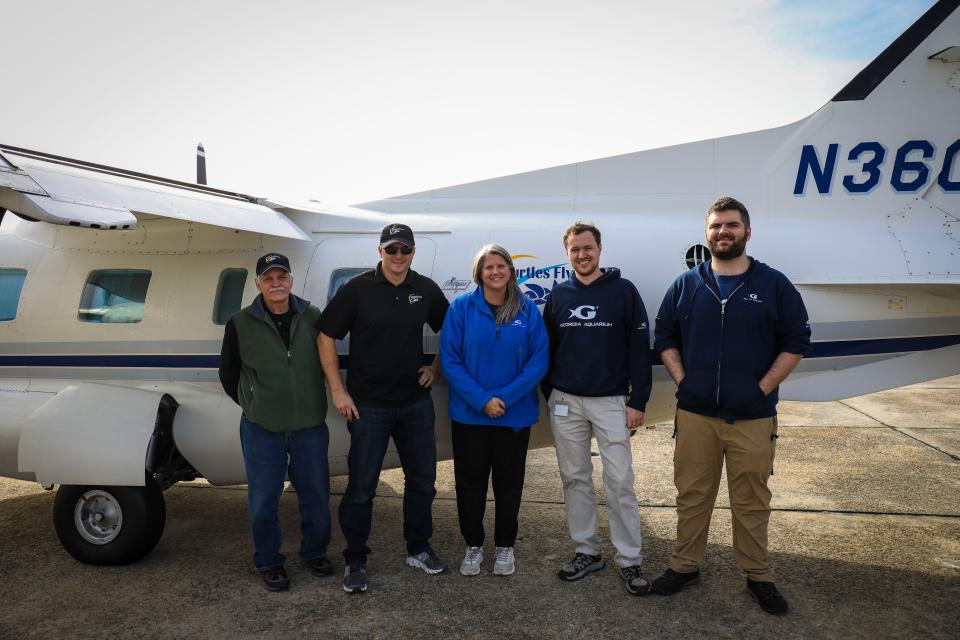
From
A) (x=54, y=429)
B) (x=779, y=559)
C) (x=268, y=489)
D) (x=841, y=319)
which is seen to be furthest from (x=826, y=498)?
(x=54, y=429)

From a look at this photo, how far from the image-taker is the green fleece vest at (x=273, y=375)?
477cm

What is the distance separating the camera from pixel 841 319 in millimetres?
5148

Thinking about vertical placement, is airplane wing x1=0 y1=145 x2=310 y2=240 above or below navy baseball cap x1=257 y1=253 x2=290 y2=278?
above

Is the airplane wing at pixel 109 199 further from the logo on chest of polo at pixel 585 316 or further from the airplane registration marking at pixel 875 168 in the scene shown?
the airplane registration marking at pixel 875 168

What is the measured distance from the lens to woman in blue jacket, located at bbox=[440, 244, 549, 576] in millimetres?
4691

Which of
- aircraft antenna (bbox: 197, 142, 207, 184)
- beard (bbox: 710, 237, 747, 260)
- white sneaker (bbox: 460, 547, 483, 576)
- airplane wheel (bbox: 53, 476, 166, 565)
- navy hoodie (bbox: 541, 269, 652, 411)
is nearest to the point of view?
beard (bbox: 710, 237, 747, 260)

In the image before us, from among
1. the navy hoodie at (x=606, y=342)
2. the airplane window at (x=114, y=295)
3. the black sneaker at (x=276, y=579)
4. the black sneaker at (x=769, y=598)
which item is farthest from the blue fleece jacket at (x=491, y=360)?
the airplane window at (x=114, y=295)

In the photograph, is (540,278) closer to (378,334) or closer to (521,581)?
(378,334)

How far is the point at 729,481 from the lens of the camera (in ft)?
15.0

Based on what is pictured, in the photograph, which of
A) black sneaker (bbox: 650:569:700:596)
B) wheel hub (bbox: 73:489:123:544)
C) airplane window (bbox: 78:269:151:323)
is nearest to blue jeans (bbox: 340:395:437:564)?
black sneaker (bbox: 650:569:700:596)

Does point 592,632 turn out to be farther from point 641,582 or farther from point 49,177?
point 49,177

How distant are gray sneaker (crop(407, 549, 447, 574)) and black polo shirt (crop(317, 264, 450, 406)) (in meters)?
1.25

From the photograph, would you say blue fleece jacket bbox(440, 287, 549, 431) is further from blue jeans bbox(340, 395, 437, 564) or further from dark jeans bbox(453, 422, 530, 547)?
blue jeans bbox(340, 395, 437, 564)

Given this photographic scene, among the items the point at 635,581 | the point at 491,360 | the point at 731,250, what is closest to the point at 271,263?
the point at 491,360
